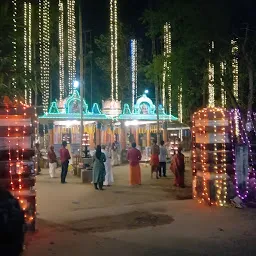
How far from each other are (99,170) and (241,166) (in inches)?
226

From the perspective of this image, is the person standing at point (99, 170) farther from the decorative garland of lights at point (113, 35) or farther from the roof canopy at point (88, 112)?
the roof canopy at point (88, 112)

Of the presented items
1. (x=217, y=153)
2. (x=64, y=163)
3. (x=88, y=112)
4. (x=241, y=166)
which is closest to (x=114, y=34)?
(x=88, y=112)

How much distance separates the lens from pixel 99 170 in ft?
55.1

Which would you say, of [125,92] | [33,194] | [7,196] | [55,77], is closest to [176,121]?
[125,92]

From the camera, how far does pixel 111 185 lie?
18094mm

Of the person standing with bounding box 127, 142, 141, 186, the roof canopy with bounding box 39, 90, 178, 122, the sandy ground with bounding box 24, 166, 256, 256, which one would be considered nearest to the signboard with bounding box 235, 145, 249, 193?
the sandy ground with bounding box 24, 166, 256, 256

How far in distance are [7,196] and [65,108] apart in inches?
1062

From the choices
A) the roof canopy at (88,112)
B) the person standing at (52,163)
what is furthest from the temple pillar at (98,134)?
the person standing at (52,163)

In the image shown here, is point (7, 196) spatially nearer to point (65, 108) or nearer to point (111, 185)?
point (111, 185)

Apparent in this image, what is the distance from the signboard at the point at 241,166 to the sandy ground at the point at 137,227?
922 mm

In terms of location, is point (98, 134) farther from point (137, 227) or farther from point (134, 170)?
point (137, 227)

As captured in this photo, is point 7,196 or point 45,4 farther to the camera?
point 45,4

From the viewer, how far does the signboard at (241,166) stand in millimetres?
12422

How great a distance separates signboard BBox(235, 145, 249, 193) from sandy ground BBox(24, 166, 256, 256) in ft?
3.03
